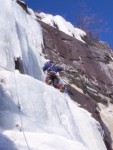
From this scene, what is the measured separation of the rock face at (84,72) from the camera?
1349cm

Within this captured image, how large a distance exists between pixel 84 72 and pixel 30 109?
27.9ft

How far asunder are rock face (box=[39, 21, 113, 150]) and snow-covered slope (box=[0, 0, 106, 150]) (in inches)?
83.8

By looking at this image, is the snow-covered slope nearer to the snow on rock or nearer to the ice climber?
the ice climber

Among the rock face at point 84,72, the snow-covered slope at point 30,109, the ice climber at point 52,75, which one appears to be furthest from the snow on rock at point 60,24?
the ice climber at point 52,75

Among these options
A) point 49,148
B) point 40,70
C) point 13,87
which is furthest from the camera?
point 40,70

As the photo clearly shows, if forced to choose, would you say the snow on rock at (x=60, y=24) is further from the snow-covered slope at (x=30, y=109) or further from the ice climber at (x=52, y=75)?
the ice climber at (x=52, y=75)

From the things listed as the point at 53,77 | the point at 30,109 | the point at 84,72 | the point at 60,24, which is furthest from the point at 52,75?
the point at 60,24

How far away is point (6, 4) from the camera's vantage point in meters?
10.9

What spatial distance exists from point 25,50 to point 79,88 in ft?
13.8

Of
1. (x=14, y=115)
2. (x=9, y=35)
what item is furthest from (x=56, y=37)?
(x=14, y=115)

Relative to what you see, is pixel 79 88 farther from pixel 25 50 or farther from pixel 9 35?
pixel 9 35

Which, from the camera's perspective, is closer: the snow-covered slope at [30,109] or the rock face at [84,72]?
the snow-covered slope at [30,109]

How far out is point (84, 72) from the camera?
1584cm

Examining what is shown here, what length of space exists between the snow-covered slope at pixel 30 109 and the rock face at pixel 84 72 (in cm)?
213
